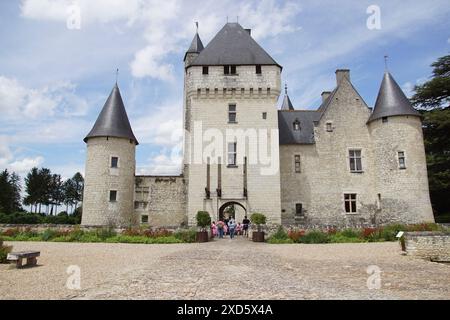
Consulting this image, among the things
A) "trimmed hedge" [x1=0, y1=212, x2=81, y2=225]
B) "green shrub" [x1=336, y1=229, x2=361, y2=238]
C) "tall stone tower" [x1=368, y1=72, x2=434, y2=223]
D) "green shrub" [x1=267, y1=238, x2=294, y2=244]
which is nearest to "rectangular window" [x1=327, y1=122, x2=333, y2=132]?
"tall stone tower" [x1=368, y1=72, x2=434, y2=223]

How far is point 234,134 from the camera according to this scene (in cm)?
2273

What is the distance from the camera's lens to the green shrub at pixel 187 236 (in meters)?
16.0

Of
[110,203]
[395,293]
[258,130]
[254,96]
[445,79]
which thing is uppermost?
[445,79]

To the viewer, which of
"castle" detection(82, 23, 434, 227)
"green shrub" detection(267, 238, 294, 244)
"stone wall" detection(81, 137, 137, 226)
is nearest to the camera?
"green shrub" detection(267, 238, 294, 244)

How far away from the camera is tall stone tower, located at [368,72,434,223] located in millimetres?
21516

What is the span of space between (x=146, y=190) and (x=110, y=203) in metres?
2.71

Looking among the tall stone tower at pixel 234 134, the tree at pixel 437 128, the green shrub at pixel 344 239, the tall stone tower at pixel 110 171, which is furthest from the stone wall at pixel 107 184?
the tree at pixel 437 128

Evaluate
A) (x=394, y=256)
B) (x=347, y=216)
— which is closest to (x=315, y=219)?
(x=347, y=216)

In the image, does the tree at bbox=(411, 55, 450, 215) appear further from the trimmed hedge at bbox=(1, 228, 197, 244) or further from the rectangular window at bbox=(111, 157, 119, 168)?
the rectangular window at bbox=(111, 157, 119, 168)

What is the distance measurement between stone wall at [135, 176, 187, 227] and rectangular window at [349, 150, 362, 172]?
11742 millimetres

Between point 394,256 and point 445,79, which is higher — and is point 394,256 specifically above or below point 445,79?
below

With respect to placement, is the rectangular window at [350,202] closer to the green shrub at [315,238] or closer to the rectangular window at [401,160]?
the rectangular window at [401,160]

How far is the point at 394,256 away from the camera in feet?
35.0
